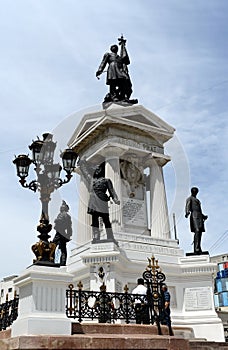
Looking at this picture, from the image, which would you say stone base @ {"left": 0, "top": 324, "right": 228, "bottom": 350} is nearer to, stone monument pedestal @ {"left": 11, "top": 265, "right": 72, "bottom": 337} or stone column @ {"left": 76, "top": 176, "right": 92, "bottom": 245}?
stone monument pedestal @ {"left": 11, "top": 265, "right": 72, "bottom": 337}

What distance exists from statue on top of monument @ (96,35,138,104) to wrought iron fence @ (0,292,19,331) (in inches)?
617

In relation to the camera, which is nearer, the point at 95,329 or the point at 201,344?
the point at 95,329

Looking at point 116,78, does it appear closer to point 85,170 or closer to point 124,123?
point 124,123

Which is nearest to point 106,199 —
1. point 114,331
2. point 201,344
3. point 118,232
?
point 118,232

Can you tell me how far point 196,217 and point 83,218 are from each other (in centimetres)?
629

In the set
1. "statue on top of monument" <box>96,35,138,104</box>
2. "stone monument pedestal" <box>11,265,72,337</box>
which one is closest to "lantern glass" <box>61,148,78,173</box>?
"stone monument pedestal" <box>11,265,72,337</box>

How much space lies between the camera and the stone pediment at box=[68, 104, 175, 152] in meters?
22.9

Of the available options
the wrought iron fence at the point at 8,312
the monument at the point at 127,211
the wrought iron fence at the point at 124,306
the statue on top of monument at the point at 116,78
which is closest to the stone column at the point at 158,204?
the monument at the point at 127,211

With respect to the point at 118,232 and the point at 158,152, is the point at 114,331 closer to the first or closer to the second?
the point at 118,232

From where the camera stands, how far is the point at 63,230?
19.5 meters

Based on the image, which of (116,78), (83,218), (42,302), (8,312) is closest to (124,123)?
(116,78)

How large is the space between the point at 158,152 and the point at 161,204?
2.90 meters

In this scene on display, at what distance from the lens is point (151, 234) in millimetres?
21938

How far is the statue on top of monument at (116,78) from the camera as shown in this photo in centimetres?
2552
